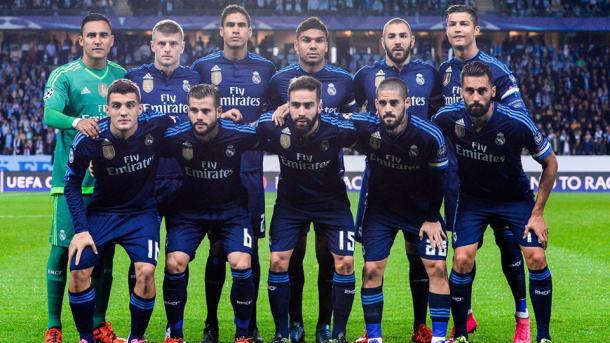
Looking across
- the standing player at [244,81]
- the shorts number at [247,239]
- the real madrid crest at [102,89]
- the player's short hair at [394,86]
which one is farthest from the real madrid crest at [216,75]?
the player's short hair at [394,86]

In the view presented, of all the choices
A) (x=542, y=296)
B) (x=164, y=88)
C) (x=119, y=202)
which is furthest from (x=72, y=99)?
(x=542, y=296)

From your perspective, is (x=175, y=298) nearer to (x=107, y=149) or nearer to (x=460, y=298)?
(x=107, y=149)

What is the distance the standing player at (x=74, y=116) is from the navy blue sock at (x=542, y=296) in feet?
10.3

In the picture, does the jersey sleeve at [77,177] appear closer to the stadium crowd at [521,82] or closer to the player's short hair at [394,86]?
the player's short hair at [394,86]

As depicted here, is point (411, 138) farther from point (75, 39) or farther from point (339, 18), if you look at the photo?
point (75, 39)

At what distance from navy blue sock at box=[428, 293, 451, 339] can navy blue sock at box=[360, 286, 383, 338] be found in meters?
0.39

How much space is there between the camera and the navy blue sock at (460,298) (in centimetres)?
695

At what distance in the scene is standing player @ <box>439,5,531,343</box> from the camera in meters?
7.26

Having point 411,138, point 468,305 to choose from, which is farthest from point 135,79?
point 468,305

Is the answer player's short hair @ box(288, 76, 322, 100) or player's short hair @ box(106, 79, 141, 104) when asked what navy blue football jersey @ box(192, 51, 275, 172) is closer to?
player's short hair @ box(288, 76, 322, 100)

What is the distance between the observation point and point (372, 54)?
37.0 meters

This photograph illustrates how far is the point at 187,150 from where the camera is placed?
6.89 m

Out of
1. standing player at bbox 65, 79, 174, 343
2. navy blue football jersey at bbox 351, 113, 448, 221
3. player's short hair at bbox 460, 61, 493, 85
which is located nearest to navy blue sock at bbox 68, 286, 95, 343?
standing player at bbox 65, 79, 174, 343

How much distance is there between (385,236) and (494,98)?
1548mm
